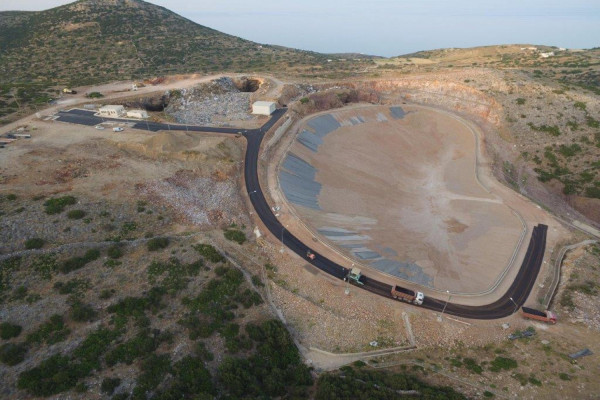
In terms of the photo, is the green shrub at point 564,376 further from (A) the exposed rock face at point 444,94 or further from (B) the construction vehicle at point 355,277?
(A) the exposed rock face at point 444,94

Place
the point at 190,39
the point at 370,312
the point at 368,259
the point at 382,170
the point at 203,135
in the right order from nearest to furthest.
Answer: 1. the point at 370,312
2. the point at 368,259
3. the point at 203,135
4. the point at 382,170
5. the point at 190,39

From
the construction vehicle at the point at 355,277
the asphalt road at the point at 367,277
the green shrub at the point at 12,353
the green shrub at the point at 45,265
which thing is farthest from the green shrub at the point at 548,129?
the green shrub at the point at 12,353

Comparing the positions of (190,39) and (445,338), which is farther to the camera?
(190,39)

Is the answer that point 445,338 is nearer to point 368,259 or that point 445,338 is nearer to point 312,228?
point 368,259

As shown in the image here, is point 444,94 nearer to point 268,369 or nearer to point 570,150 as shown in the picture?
point 570,150

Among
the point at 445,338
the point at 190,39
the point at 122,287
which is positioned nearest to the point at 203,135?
the point at 122,287

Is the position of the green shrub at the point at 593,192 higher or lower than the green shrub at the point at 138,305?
higher

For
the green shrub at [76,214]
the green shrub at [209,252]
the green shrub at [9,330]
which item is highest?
the green shrub at [76,214]
